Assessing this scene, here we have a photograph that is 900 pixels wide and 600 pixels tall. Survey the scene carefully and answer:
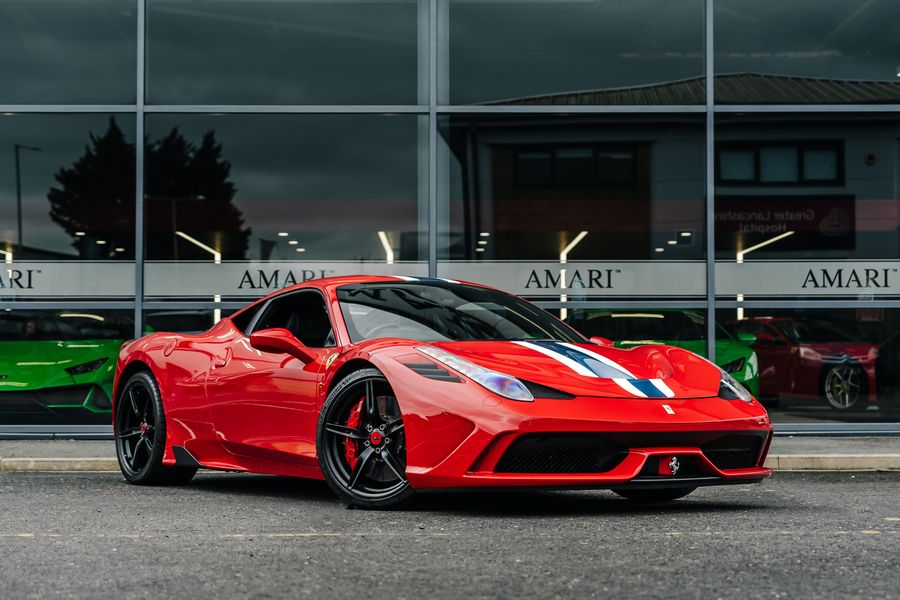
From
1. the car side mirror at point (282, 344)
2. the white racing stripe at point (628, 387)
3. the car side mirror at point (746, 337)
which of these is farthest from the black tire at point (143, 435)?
the car side mirror at point (746, 337)

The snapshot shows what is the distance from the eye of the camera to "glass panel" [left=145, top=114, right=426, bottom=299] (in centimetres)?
1241

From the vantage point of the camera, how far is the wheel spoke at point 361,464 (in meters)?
6.36

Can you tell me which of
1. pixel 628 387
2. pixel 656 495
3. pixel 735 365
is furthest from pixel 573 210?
pixel 628 387

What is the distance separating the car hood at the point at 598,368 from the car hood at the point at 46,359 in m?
6.56

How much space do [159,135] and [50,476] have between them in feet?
14.7

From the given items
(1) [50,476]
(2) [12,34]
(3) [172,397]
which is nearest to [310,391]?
(3) [172,397]

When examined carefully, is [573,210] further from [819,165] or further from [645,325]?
[819,165]

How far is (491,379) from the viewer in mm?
6047

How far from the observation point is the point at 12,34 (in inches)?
504

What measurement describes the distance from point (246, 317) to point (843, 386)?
663 centimetres

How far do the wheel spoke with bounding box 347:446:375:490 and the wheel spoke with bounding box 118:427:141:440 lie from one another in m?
2.48

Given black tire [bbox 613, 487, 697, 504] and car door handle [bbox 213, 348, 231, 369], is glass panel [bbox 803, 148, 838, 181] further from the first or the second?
car door handle [bbox 213, 348, 231, 369]

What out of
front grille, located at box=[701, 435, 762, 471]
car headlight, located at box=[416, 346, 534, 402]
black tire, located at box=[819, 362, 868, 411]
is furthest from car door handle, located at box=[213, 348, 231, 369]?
black tire, located at box=[819, 362, 868, 411]

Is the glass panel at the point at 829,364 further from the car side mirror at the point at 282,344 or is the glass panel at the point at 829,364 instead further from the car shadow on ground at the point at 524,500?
the car side mirror at the point at 282,344
